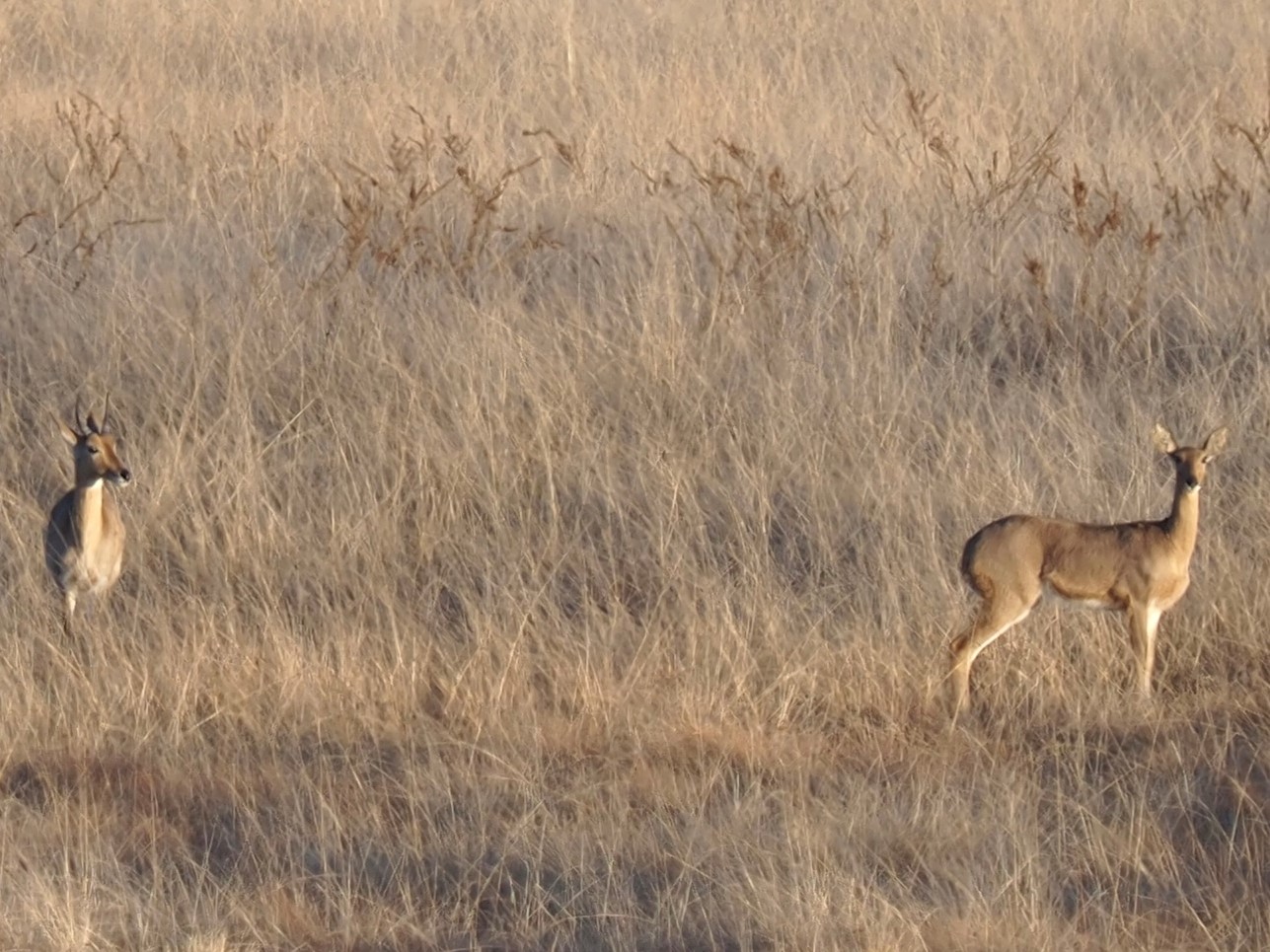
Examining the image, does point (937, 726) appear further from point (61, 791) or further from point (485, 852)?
point (61, 791)

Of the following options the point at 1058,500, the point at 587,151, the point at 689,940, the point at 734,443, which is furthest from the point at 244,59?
the point at 689,940

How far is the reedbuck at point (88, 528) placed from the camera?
5.60m

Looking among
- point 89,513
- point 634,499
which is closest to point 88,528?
point 89,513

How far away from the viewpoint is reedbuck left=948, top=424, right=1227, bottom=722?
16.3 feet

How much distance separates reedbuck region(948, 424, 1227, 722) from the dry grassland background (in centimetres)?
19

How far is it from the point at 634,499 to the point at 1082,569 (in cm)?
152

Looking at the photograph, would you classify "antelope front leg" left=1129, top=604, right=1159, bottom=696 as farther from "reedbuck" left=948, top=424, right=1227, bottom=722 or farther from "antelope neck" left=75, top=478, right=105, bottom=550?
"antelope neck" left=75, top=478, right=105, bottom=550

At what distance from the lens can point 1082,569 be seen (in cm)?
502

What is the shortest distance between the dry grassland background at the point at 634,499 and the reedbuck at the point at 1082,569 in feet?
0.61

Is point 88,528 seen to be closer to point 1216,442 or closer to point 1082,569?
point 1082,569

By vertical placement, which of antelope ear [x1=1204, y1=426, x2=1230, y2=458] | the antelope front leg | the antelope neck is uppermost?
antelope ear [x1=1204, y1=426, x2=1230, y2=458]

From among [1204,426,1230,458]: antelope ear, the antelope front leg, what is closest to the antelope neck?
the antelope front leg

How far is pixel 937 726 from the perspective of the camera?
495 centimetres

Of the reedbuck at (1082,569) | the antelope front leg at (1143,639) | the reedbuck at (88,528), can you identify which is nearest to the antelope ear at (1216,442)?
the reedbuck at (1082,569)
